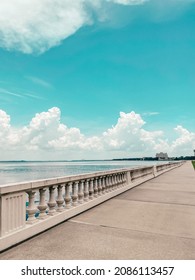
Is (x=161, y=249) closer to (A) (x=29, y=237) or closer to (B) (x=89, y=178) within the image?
(A) (x=29, y=237)

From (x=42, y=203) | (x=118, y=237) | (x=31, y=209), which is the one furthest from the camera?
(x=42, y=203)

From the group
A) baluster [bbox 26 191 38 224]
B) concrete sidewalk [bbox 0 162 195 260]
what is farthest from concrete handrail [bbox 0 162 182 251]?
concrete sidewalk [bbox 0 162 195 260]

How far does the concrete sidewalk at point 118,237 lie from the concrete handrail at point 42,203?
0.67 feet

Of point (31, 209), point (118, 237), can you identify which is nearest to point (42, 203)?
point (31, 209)

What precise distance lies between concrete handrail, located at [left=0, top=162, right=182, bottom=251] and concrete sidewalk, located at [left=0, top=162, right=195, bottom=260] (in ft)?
0.67

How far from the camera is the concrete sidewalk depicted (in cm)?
449

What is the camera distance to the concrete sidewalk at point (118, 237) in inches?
177

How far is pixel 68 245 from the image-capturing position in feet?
16.0

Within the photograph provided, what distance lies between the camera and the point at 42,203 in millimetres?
6062

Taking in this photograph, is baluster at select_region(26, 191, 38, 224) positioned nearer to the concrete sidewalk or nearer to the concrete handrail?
the concrete handrail

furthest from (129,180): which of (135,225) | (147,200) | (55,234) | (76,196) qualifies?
(55,234)

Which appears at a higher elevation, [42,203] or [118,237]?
[42,203]

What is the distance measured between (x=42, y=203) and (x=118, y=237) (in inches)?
74.9

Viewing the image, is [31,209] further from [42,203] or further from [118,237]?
[118,237]
